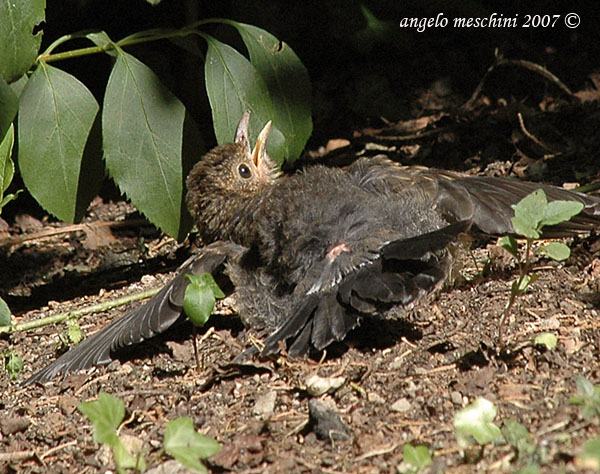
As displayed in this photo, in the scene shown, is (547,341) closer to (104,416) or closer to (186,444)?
(186,444)

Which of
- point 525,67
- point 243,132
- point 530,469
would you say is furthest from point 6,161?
point 525,67

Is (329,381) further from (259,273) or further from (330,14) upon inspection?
(330,14)

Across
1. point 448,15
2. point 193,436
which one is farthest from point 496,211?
point 448,15

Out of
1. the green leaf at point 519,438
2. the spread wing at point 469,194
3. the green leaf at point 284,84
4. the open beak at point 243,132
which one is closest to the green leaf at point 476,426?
the green leaf at point 519,438

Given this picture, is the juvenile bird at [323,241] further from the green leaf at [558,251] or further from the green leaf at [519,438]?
the green leaf at [519,438]

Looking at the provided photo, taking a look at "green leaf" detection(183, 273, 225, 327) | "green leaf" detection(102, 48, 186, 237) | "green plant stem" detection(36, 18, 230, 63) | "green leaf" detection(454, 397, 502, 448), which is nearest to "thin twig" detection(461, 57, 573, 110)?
"green plant stem" detection(36, 18, 230, 63)

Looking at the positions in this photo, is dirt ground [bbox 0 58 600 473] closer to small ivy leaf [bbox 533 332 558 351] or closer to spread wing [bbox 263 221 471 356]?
small ivy leaf [bbox 533 332 558 351]
